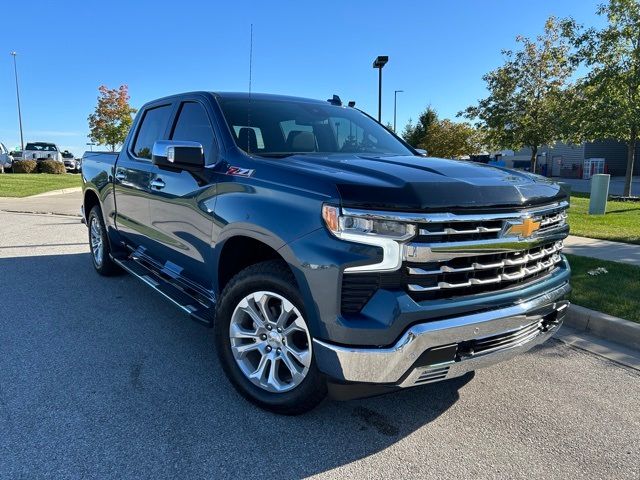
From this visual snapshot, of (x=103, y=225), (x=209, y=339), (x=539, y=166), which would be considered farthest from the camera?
(x=539, y=166)

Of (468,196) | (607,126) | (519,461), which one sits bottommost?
(519,461)

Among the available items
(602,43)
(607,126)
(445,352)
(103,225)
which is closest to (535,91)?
(602,43)

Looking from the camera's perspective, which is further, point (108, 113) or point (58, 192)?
point (108, 113)

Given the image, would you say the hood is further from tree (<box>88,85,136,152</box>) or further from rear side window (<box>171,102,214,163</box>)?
tree (<box>88,85,136,152</box>)

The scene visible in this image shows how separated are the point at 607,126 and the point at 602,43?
312 cm

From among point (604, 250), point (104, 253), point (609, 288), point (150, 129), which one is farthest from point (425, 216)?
point (604, 250)

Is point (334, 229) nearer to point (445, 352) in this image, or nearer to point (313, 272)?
point (313, 272)

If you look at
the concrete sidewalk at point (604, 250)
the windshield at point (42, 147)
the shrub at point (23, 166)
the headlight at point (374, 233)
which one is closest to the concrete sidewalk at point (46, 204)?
the concrete sidewalk at point (604, 250)

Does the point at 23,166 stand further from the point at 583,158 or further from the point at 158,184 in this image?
the point at 583,158

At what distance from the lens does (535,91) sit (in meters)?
24.0

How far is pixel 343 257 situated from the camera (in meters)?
2.38

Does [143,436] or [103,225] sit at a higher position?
[103,225]

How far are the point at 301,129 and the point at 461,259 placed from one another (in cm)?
190

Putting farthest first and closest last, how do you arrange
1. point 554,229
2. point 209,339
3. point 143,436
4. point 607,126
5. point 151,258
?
point 607,126 → point 151,258 → point 209,339 → point 554,229 → point 143,436
